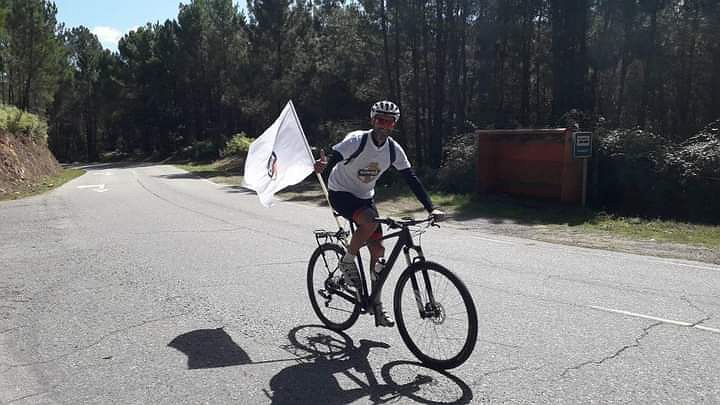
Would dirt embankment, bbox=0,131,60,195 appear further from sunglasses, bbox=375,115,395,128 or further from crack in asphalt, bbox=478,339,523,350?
crack in asphalt, bbox=478,339,523,350

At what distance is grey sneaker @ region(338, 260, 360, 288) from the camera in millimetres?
5402

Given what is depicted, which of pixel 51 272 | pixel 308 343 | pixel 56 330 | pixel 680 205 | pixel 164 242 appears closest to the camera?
pixel 308 343

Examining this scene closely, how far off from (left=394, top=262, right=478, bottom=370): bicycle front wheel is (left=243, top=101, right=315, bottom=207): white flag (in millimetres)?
1610

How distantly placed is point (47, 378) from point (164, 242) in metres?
6.12

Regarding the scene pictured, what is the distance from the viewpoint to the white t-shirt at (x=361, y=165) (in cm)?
509

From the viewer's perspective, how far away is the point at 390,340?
536cm

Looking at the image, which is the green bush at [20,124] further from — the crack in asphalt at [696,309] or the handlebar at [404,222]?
the crack in asphalt at [696,309]

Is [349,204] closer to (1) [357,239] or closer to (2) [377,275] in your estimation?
(1) [357,239]

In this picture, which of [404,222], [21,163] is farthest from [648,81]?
A: [21,163]

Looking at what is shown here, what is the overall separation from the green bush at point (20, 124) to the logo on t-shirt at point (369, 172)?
28.3 metres

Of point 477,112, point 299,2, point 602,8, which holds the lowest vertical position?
point 477,112

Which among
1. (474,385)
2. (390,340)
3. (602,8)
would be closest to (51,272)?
(390,340)

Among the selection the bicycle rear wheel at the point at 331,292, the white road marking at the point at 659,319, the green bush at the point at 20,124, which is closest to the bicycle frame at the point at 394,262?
the bicycle rear wheel at the point at 331,292

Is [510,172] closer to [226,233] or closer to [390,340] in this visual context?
[226,233]
